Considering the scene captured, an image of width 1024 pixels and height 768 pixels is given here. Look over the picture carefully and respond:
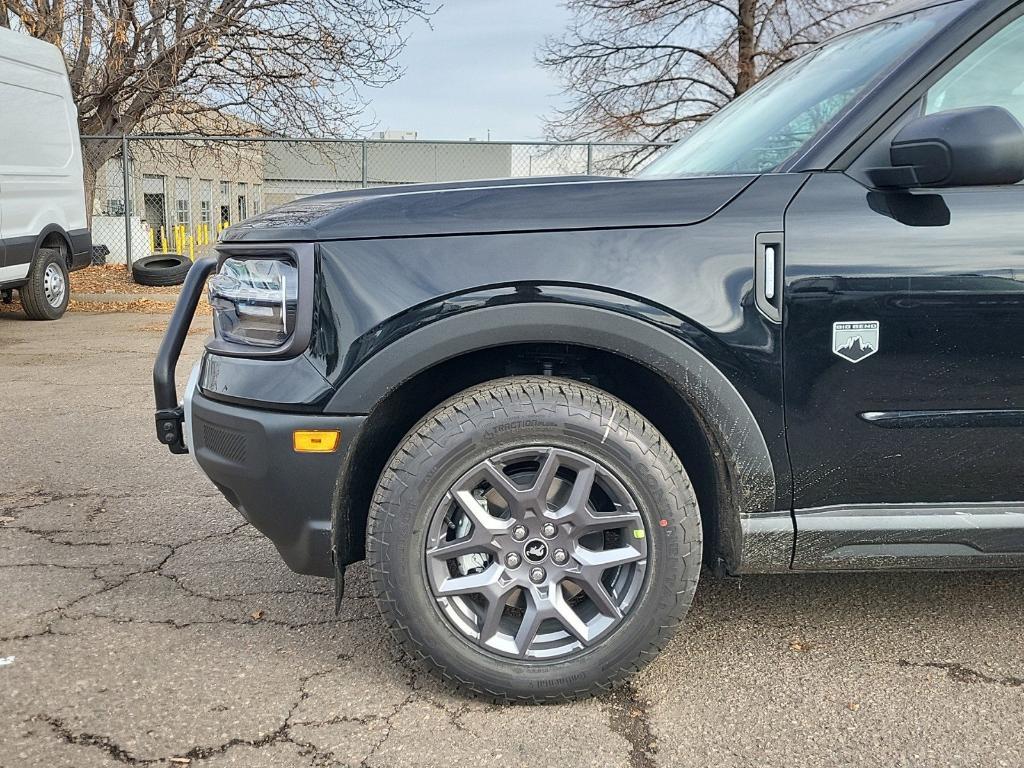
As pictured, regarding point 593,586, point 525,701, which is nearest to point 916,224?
point 593,586

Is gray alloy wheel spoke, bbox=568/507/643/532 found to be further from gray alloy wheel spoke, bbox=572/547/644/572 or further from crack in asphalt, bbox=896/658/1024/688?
crack in asphalt, bbox=896/658/1024/688

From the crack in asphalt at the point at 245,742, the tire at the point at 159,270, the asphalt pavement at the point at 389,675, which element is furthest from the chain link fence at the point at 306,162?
the crack in asphalt at the point at 245,742

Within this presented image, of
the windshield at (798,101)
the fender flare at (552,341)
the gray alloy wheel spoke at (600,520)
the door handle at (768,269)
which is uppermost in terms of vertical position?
the windshield at (798,101)

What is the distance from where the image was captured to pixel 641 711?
232 cm

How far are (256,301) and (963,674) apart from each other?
2262 mm

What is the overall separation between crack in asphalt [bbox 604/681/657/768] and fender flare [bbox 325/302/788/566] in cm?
79

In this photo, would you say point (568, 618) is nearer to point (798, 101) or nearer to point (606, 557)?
point (606, 557)

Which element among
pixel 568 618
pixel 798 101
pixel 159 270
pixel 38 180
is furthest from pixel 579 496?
pixel 159 270

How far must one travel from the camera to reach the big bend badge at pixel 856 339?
7.25 feet

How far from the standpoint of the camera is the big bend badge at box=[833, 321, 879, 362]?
2.21m

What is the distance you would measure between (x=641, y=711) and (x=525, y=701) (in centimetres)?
31

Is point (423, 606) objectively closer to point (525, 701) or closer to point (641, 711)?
point (525, 701)

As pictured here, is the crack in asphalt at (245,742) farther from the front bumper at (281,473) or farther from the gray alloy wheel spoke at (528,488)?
the gray alloy wheel spoke at (528,488)

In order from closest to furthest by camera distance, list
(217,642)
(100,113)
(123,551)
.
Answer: (217,642)
(123,551)
(100,113)
